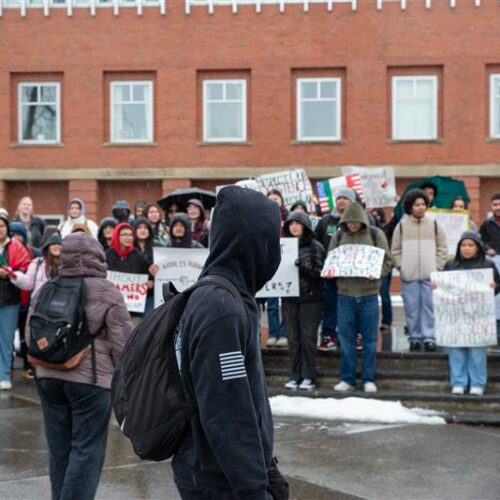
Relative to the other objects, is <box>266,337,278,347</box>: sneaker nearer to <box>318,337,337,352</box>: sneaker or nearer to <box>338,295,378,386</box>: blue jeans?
<box>318,337,337,352</box>: sneaker

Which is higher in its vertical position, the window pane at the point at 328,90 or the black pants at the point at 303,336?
the window pane at the point at 328,90

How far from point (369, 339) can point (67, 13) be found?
20754 mm

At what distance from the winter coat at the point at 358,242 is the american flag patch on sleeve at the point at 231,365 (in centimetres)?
693

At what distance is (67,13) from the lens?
28141mm

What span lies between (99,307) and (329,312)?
5848 millimetres

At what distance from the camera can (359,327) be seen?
33.5 feet

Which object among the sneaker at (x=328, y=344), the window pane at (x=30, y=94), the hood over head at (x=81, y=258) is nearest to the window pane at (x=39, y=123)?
the window pane at (x=30, y=94)

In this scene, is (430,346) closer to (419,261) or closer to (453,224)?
(419,261)

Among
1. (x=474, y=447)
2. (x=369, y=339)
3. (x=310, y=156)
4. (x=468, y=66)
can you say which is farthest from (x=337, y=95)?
(x=474, y=447)

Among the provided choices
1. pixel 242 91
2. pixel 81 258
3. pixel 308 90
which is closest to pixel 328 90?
pixel 308 90

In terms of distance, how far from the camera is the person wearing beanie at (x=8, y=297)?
1112 centimetres

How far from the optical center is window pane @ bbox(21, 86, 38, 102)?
28672mm

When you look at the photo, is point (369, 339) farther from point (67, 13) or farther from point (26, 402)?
point (67, 13)

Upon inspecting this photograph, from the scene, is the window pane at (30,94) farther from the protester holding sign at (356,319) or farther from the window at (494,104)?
the protester holding sign at (356,319)
